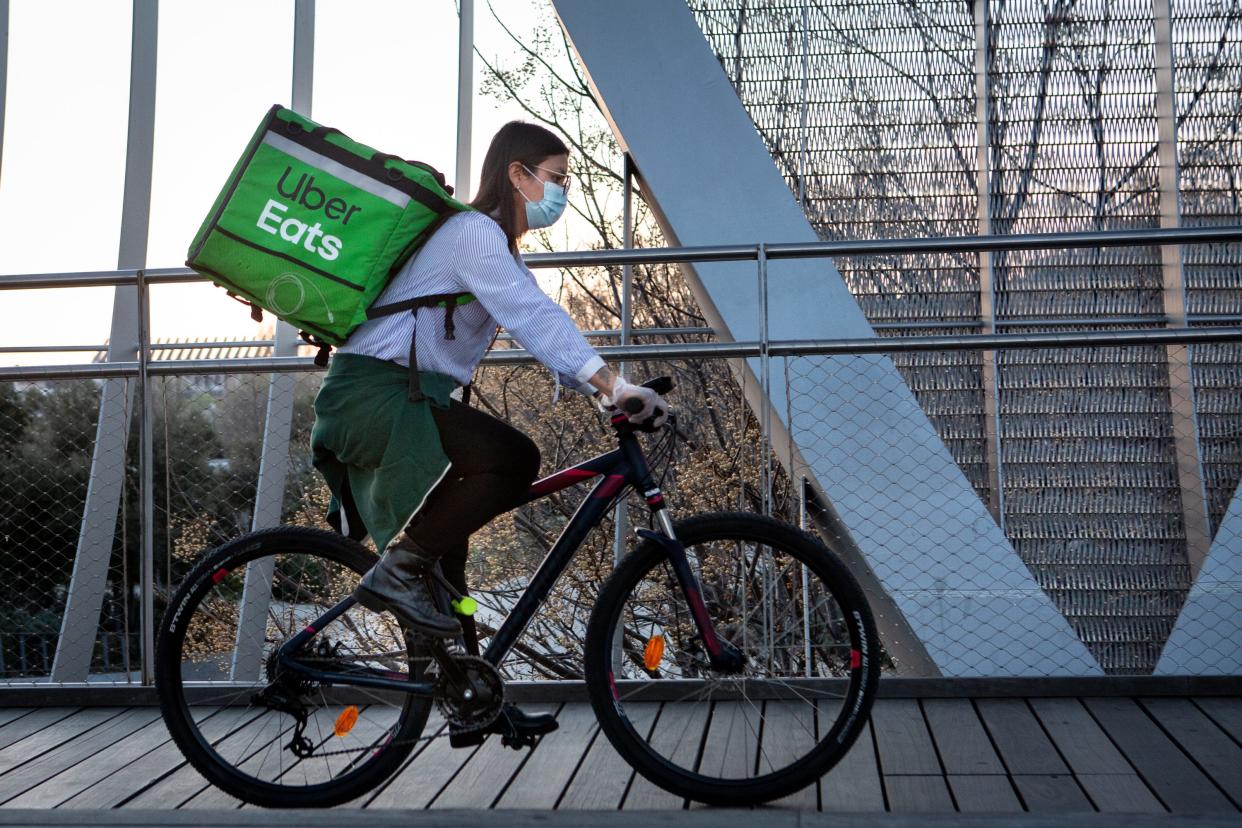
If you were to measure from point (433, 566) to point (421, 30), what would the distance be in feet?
14.1

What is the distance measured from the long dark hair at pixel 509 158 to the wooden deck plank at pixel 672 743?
948 mm

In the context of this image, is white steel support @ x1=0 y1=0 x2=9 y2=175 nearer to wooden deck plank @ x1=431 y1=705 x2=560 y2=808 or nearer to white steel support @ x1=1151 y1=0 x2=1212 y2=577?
wooden deck plank @ x1=431 y1=705 x2=560 y2=808

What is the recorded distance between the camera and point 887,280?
4.31 meters

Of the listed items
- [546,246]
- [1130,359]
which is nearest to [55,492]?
[546,246]

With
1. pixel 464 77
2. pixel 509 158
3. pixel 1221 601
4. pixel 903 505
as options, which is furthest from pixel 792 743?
pixel 464 77

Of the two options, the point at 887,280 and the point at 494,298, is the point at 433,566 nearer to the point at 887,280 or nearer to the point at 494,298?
the point at 494,298

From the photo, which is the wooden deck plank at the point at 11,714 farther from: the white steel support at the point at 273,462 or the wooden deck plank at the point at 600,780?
the wooden deck plank at the point at 600,780

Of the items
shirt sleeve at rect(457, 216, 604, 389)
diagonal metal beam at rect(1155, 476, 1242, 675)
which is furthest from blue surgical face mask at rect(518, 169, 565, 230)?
diagonal metal beam at rect(1155, 476, 1242, 675)

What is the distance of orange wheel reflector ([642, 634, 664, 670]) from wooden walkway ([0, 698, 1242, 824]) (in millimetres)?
212

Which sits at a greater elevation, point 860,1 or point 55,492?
point 860,1

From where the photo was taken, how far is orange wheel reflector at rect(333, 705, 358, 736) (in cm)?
222

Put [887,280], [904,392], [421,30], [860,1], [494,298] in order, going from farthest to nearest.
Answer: [421,30] → [860,1] → [887,280] → [904,392] → [494,298]

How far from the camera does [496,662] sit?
84.5 inches

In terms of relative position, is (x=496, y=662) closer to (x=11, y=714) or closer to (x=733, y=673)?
(x=733, y=673)
